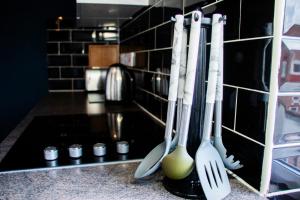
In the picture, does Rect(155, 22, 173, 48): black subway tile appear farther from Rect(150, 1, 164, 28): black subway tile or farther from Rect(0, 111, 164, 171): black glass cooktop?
Rect(0, 111, 164, 171): black glass cooktop

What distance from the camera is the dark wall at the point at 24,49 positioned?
2.23 metres

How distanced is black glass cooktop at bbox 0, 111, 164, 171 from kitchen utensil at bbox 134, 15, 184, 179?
148 millimetres

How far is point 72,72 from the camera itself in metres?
2.23

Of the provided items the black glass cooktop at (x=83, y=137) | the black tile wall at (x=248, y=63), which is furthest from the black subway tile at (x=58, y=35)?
the black tile wall at (x=248, y=63)

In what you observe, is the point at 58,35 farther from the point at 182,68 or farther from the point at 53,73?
the point at 182,68

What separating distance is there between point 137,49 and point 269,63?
3.52ft

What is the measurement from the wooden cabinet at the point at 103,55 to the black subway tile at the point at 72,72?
6.5 inches

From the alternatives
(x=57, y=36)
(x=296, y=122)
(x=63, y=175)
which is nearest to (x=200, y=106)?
(x=296, y=122)

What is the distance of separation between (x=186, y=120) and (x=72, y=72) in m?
1.84

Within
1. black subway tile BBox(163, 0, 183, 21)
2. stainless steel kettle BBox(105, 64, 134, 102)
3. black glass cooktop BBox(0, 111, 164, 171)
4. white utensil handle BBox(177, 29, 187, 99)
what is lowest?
black glass cooktop BBox(0, 111, 164, 171)

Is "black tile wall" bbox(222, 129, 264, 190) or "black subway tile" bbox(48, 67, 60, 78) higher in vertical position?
"black subway tile" bbox(48, 67, 60, 78)

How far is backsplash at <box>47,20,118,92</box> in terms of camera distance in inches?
85.5

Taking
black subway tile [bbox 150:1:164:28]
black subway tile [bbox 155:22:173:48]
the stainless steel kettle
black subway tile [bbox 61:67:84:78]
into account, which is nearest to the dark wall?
black subway tile [bbox 61:67:84:78]

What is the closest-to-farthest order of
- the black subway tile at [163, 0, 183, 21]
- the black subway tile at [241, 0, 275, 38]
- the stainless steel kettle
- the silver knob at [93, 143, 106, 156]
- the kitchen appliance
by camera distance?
the black subway tile at [241, 0, 275, 38], the silver knob at [93, 143, 106, 156], the black subway tile at [163, 0, 183, 21], the stainless steel kettle, the kitchen appliance
